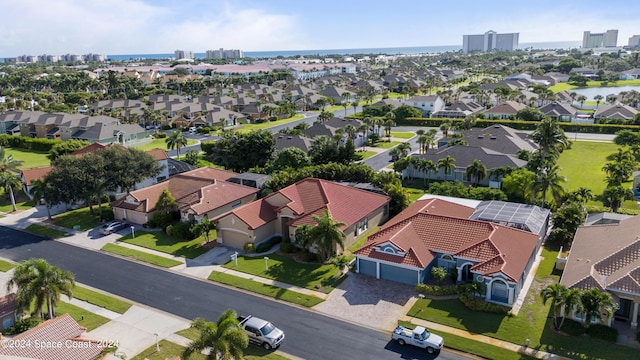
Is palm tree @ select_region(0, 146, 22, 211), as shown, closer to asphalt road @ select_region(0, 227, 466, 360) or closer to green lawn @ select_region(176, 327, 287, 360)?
asphalt road @ select_region(0, 227, 466, 360)

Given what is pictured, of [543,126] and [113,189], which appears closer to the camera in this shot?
[113,189]

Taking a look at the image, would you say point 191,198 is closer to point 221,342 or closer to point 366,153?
point 221,342

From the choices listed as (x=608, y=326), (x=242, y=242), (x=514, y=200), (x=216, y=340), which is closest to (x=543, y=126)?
(x=514, y=200)

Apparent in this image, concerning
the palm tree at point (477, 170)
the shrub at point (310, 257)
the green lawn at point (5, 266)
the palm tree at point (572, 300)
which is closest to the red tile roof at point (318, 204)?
the shrub at point (310, 257)

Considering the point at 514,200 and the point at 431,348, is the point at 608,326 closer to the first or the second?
the point at 431,348

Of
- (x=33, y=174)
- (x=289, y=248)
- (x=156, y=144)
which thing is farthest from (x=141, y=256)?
(x=156, y=144)

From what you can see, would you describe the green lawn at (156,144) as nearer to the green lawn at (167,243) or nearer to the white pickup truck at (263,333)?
the green lawn at (167,243)

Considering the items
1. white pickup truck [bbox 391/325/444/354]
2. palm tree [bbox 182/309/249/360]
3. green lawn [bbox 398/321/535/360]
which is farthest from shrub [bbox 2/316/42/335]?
green lawn [bbox 398/321/535/360]
